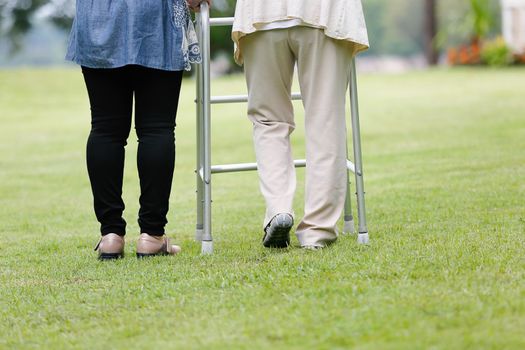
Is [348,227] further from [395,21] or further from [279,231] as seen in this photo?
[395,21]

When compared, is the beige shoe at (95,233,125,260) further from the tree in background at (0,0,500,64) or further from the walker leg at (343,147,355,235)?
the tree in background at (0,0,500,64)

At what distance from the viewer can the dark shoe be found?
157 inches

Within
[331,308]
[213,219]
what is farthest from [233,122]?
[331,308]

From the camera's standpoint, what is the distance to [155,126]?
4148mm

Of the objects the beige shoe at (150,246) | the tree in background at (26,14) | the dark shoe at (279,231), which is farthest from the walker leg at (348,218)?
the tree in background at (26,14)

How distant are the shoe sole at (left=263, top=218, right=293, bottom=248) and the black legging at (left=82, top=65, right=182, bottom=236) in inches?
18.1

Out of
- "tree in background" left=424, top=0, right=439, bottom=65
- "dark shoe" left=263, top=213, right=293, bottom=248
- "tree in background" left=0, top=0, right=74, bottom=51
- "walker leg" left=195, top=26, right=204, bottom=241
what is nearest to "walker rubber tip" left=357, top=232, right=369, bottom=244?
"dark shoe" left=263, top=213, right=293, bottom=248

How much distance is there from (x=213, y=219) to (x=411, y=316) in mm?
2801

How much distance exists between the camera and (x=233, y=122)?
12727 millimetres

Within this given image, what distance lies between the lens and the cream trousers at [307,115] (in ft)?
13.4

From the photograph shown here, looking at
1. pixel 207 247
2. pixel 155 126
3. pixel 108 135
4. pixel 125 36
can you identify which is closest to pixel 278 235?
pixel 207 247

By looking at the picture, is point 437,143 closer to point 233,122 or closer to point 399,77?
point 233,122

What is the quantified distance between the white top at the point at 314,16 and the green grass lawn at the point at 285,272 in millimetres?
848

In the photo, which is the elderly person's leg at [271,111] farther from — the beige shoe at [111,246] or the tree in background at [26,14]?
the tree in background at [26,14]
